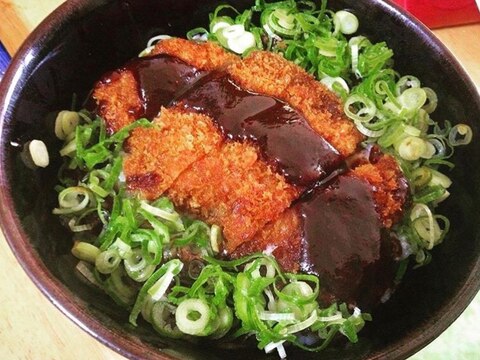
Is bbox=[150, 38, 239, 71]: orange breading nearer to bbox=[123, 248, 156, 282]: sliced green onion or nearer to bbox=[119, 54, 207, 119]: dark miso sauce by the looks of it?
bbox=[119, 54, 207, 119]: dark miso sauce

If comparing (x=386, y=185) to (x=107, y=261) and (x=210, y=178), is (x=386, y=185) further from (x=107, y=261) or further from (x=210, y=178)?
(x=107, y=261)

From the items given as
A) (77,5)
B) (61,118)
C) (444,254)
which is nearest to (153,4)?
(77,5)

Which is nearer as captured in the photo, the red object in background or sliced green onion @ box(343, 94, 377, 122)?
sliced green onion @ box(343, 94, 377, 122)

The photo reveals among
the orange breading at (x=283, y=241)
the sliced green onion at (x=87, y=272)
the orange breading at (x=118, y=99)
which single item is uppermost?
the orange breading at (x=118, y=99)

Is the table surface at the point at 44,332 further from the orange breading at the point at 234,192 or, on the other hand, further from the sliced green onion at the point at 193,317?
the orange breading at the point at 234,192

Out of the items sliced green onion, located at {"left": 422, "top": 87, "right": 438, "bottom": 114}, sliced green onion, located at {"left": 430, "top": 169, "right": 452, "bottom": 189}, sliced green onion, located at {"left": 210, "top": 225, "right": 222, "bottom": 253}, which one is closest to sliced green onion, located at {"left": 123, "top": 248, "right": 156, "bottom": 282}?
sliced green onion, located at {"left": 210, "top": 225, "right": 222, "bottom": 253}

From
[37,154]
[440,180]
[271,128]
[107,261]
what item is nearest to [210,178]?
[271,128]

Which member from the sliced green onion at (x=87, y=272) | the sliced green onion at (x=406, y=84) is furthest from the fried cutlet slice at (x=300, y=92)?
the sliced green onion at (x=87, y=272)
